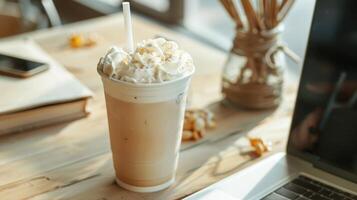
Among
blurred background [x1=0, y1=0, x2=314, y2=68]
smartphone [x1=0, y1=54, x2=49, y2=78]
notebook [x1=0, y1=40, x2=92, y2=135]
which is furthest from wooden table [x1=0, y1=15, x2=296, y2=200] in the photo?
blurred background [x1=0, y1=0, x2=314, y2=68]

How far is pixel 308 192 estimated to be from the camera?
739 millimetres

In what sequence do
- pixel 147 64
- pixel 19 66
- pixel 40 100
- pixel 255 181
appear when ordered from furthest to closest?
pixel 19 66
pixel 40 100
pixel 255 181
pixel 147 64

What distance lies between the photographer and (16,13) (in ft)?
5.20

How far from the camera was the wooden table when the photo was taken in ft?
2.48

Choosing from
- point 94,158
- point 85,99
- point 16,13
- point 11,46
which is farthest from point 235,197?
point 16,13

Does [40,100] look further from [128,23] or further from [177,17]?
[177,17]

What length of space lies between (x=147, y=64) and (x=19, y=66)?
44 centimetres

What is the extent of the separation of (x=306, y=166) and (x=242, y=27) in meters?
0.31

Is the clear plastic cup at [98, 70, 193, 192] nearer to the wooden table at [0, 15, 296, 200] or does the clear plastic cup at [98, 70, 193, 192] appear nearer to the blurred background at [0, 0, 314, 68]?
the wooden table at [0, 15, 296, 200]

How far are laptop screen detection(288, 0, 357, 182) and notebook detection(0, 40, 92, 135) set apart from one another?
1.27 feet

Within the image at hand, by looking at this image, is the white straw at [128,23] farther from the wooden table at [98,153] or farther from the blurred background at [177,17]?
the blurred background at [177,17]

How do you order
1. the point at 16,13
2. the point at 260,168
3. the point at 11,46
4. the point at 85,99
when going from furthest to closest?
the point at 16,13
the point at 11,46
the point at 85,99
the point at 260,168

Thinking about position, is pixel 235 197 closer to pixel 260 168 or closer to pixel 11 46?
pixel 260 168

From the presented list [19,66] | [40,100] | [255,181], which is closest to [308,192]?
[255,181]
